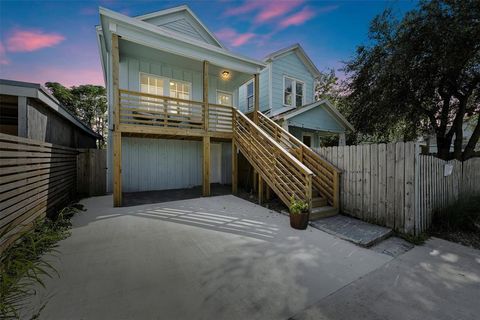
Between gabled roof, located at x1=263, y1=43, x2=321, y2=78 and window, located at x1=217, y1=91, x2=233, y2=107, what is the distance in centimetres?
292

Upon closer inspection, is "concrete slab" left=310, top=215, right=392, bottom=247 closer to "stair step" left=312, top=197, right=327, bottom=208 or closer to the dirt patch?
"stair step" left=312, top=197, right=327, bottom=208

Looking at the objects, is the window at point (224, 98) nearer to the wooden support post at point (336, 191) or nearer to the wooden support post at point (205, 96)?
the wooden support post at point (205, 96)

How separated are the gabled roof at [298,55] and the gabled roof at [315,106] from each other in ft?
11.3

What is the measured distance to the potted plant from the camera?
4062mm

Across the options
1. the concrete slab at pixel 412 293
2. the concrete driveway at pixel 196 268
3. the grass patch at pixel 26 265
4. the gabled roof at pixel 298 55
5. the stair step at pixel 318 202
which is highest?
the gabled roof at pixel 298 55

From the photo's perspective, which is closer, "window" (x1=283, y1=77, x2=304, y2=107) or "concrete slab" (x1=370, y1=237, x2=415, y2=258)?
"concrete slab" (x1=370, y1=237, x2=415, y2=258)

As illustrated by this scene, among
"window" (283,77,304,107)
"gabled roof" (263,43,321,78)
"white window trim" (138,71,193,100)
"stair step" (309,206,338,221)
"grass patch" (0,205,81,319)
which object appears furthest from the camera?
"window" (283,77,304,107)

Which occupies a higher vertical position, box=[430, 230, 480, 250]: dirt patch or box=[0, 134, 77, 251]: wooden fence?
box=[0, 134, 77, 251]: wooden fence

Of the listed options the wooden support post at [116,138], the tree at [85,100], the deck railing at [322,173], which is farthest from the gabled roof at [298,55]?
the tree at [85,100]

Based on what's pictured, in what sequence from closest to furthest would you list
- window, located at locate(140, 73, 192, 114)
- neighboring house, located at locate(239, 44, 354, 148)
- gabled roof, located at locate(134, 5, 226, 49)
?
1. window, located at locate(140, 73, 192, 114)
2. gabled roof, located at locate(134, 5, 226, 49)
3. neighboring house, located at locate(239, 44, 354, 148)

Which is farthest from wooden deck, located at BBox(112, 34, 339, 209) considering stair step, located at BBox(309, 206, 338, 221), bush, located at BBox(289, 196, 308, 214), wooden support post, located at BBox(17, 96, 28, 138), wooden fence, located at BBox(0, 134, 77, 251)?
wooden support post, located at BBox(17, 96, 28, 138)

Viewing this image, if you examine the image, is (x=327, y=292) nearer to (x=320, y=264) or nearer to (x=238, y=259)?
(x=320, y=264)

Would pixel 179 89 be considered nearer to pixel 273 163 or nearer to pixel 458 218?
pixel 273 163

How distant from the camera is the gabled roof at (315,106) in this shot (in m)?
8.79
